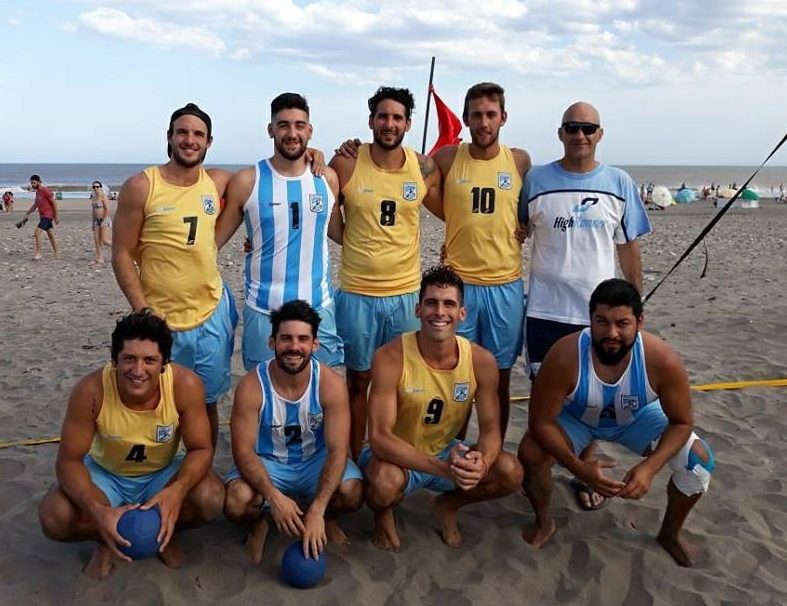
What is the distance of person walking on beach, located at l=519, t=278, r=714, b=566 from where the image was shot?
3.57 metres

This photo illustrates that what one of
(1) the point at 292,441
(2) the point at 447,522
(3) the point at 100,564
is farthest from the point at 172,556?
(2) the point at 447,522

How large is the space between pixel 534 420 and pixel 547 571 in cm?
72

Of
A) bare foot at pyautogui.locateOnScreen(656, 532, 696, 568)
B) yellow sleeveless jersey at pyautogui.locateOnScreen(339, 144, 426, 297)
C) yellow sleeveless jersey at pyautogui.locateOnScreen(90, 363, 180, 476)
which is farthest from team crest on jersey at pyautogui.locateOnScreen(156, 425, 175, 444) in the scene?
bare foot at pyautogui.locateOnScreen(656, 532, 696, 568)

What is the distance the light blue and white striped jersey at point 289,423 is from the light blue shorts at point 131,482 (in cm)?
47

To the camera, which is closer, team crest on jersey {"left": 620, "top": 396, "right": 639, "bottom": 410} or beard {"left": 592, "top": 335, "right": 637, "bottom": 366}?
beard {"left": 592, "top": 335, "right": 637, "bottom": 366}

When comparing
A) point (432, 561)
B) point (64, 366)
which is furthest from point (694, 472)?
point (64, 366)

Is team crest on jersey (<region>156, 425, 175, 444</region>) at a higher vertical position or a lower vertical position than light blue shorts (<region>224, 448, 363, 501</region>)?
higher

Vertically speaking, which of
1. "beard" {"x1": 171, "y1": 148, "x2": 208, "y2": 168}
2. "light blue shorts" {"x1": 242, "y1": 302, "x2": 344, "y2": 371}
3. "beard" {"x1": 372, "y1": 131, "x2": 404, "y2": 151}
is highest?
"beard" {"x1": 372, "y1": 131, "x2": 404, "y2": 151}

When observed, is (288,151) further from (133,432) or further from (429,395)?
(133,432)

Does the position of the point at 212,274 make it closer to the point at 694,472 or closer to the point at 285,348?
the point at 285,348

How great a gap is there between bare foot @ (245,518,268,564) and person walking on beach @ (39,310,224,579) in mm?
241

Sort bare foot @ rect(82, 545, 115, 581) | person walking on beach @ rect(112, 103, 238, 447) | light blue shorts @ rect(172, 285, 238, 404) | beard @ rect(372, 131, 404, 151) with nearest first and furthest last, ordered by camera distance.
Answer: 1. bare foot @ rect(82, 545, 115, 581)
2. person walking on beach @ rect(112, 103, 238, 447)
3. light blue shorts @ rect(172, 285, 238, 404)
4. beard @ rect(372, 131, 404, 151)

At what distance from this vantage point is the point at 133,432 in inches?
139

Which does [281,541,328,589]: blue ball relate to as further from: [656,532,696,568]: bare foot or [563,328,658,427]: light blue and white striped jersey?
[656,532,696,568]: bare foot
